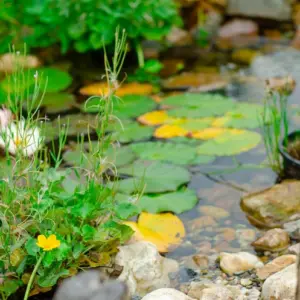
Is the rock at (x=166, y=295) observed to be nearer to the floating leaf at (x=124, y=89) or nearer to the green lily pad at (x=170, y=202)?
the green lily pad at (x=170, y=202)

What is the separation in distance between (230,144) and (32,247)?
1.63m

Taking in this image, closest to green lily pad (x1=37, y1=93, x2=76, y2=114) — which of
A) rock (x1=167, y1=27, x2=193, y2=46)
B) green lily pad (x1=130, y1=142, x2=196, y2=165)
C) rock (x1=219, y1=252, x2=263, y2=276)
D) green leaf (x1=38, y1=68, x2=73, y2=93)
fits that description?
green leaf (x1=38, y1=68, x2=73, y2=93)

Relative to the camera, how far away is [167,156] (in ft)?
11.4

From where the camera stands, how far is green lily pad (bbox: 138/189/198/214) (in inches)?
117

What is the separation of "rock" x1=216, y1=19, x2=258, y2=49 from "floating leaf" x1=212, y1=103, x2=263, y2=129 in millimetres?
1688

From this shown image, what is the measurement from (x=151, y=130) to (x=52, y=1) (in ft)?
4.32

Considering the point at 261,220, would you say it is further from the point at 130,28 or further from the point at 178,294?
the point at 130,28

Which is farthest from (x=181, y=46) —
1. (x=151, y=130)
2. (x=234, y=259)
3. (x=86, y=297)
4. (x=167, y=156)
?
(x=86, y=297)

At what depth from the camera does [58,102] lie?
13.9 ft

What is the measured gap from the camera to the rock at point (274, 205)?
2.89 metres

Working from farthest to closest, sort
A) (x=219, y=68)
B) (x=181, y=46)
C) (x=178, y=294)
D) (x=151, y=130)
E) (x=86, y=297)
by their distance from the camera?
1. (x=181, y=46)
2. (x=219, y=68)
3. (x=151, y=130)
4. (x=178, y=294)
5. (x=86, y=297)

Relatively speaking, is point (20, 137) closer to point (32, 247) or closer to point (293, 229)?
point (32, 247)

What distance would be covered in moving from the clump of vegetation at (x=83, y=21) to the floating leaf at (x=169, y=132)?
0.96 meters

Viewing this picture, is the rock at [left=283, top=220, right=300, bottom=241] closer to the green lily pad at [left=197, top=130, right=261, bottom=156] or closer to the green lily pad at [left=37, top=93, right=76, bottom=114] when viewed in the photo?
the green lily pad at [left=197, top=130, right=261, bottom=156]
